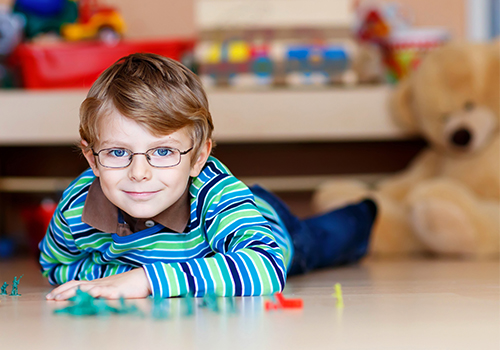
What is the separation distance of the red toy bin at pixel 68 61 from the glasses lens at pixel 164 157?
0.90 metres

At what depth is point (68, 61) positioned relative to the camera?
1552 mm

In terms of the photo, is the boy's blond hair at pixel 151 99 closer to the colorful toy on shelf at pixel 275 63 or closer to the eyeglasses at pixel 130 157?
the eyeglasses at pixel 130 157

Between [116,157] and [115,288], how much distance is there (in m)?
0.16

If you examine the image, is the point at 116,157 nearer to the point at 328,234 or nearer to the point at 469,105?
the point at 328,234

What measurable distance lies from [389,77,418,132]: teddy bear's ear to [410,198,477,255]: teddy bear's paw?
28 cm

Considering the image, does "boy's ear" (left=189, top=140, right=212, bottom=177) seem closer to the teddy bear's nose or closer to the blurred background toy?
the teddy bear's nose

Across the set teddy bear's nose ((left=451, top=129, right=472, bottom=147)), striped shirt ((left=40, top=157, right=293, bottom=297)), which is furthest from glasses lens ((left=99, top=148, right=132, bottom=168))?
teddy bear's nose ((left=451, top=129, right=472, bottom=147))

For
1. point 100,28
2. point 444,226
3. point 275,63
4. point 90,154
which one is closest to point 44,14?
point 100,28

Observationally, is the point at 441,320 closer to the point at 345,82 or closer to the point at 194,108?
the point at 194,108

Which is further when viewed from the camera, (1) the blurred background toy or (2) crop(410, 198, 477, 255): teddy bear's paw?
(1) the blurred background toy

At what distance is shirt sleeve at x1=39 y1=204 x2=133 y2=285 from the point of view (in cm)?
85

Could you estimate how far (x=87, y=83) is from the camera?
1564 millimetres

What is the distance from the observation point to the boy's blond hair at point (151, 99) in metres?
0.69

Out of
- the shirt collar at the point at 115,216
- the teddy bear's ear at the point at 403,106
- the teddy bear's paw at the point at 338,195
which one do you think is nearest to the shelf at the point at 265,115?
the teddy bear's ear at the point at 403,106
